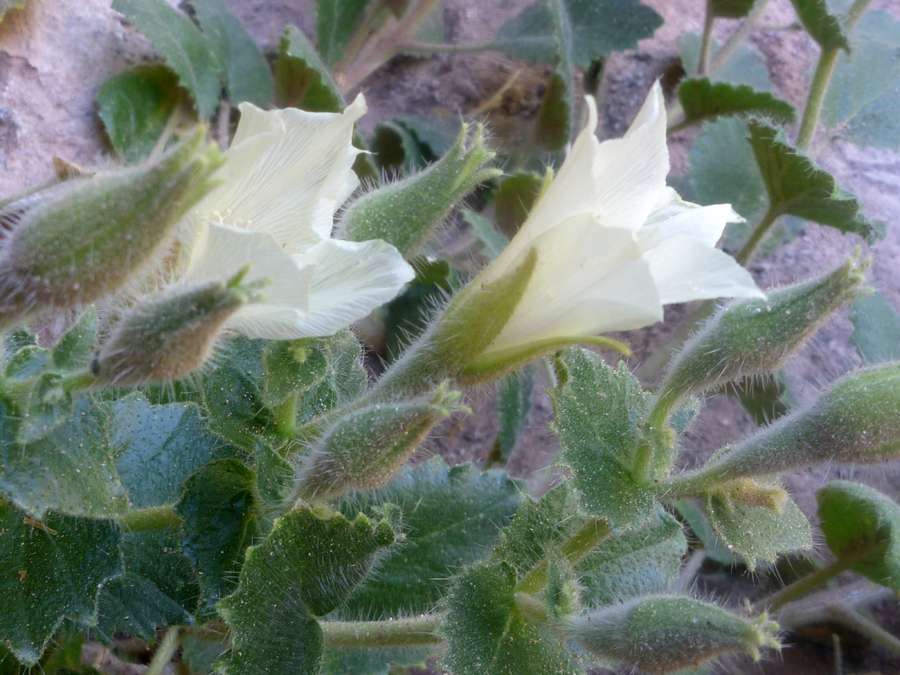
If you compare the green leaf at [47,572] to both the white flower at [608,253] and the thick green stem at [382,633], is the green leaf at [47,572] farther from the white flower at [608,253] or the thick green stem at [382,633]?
the white flower at [608,253]

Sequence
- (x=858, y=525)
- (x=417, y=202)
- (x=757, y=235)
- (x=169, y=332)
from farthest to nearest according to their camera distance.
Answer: (x=757, y=235) → (x=858, y=525) → (x=417, y=202) → (x=169, y=332)

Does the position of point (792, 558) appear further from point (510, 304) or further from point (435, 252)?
point (510, 304)

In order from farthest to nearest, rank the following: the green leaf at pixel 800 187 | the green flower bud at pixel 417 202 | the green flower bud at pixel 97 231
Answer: the green leaf at pixel 800 187
the green flower bud at pixel 417 202
the green flower bud at pixel 97 231

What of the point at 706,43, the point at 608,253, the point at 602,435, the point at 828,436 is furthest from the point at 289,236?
the point at 706,43

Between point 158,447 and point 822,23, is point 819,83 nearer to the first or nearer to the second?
point 822,23

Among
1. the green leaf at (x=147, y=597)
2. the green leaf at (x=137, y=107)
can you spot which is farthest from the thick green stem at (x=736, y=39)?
Result: the green leaf at (x=147, y=597)
